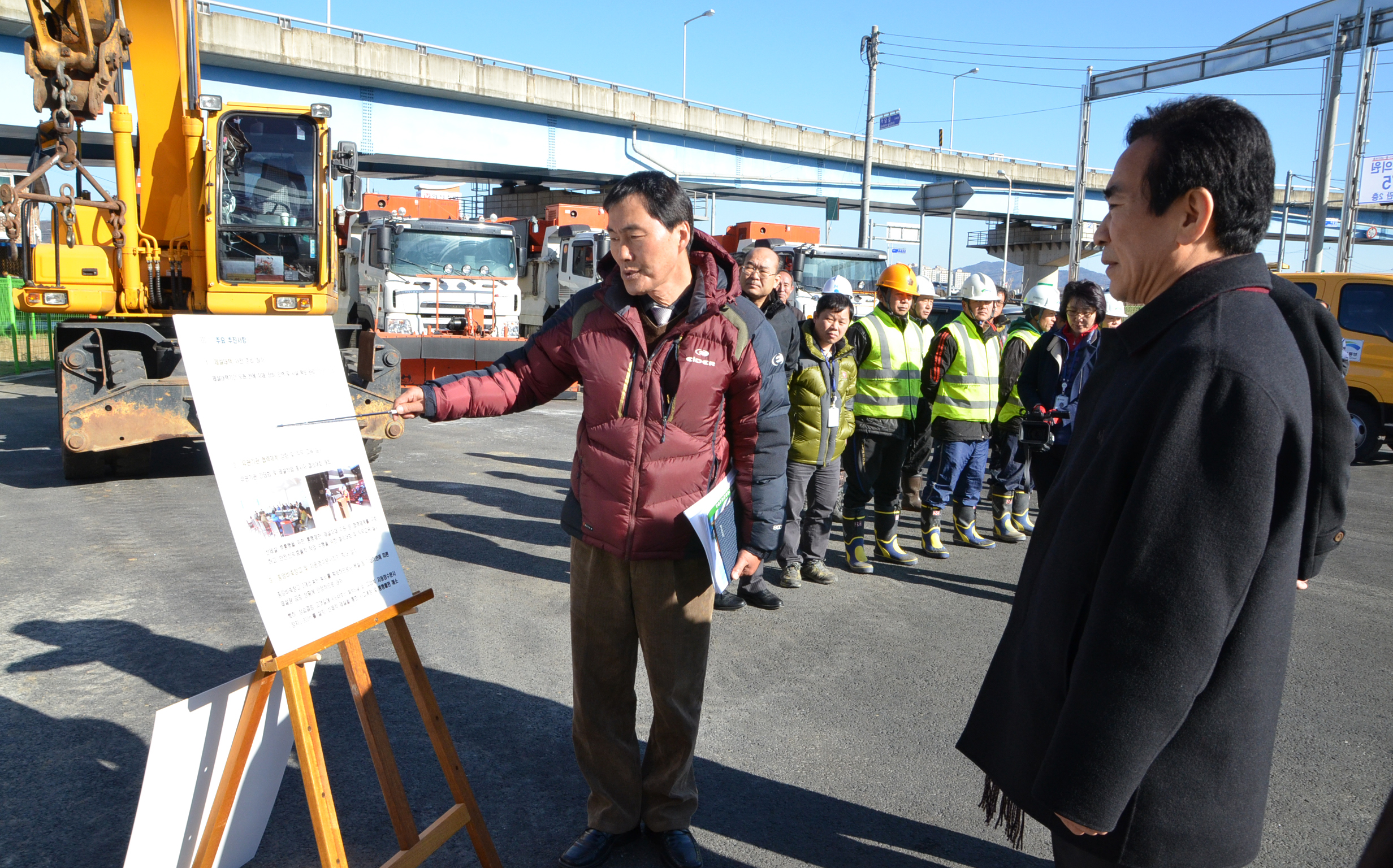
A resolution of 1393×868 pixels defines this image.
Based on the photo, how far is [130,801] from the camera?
3115 millimetres

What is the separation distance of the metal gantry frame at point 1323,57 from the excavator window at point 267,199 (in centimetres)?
1768

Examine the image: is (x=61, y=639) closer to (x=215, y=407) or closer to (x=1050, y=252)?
(x=215, y=407)

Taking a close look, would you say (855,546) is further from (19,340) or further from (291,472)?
(19,340)

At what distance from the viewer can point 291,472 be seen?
2355mm

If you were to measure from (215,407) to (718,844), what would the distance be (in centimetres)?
208

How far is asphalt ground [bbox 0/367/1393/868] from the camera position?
3.07 metres

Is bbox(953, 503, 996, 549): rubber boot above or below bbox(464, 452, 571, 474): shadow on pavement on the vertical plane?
above

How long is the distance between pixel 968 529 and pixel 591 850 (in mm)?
4924

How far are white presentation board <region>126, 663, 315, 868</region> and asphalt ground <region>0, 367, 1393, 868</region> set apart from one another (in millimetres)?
488

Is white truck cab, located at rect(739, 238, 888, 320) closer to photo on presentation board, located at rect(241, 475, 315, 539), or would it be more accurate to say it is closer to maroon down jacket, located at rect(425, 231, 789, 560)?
maroon down jacket, located at rect(425, 231, 789, 560)

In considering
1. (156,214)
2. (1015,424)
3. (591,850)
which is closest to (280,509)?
(591,850)

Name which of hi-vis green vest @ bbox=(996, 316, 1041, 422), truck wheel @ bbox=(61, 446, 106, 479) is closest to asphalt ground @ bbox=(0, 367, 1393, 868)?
truck wheel @ bbox=(61, 446, 106, 479)

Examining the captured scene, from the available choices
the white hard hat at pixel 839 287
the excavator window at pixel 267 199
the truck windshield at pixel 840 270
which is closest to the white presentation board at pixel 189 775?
the white hard hat at pixel 839 287

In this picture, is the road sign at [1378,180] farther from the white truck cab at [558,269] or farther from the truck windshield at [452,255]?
the truck windshield at [452,255]
